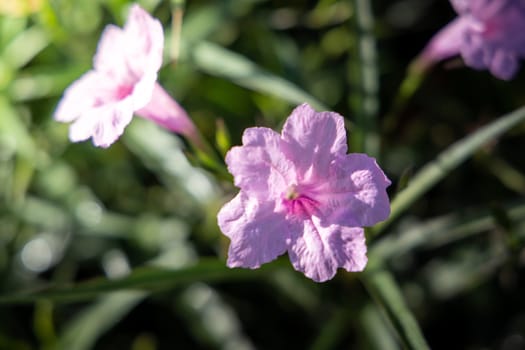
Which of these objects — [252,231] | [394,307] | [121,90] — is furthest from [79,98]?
[394,307]

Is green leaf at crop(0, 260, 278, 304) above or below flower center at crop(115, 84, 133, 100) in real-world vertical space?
below

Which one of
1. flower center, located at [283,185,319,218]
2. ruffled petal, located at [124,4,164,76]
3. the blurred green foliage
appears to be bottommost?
the blurred green foliage

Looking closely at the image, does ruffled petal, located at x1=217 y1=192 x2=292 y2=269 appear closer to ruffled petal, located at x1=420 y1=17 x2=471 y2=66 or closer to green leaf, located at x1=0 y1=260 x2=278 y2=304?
green leaf, located at x1=0 y1=260 x2=278 y2=304

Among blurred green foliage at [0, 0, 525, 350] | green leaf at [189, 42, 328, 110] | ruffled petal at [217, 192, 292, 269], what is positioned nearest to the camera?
ruffled petal at [217, 192, 292, 269]

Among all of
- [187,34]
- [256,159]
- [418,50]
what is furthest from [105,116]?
[418,50]

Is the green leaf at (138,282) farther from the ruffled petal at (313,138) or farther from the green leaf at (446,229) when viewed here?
the ruffled petal at (313,138)

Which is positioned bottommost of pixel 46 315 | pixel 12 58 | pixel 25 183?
pixel 46 315

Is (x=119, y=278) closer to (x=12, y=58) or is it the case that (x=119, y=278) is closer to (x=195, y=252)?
(x=195, y=252)

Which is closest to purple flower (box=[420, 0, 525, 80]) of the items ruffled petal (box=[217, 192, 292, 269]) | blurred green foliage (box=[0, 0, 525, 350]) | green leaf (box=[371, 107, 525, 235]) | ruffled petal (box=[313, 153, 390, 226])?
green leaf (box=[371, 107, 525, 235])
